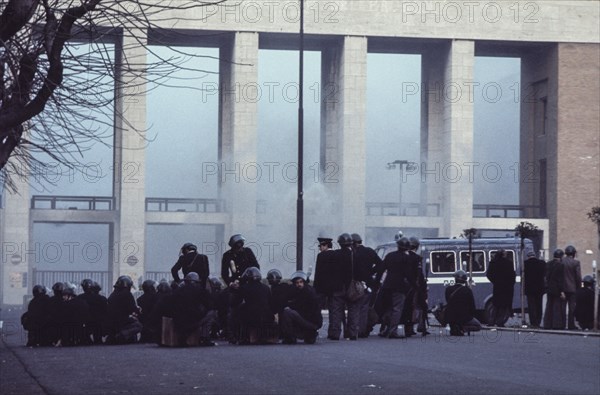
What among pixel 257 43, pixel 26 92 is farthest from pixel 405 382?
pixel 257 43

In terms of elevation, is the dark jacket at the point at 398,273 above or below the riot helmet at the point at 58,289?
above

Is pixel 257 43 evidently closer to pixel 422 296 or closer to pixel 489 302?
pixel 489 302

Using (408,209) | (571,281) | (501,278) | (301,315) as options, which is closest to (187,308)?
(301,315)

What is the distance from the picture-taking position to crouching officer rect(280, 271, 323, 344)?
2253 centimetres

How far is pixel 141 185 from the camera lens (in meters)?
59.2

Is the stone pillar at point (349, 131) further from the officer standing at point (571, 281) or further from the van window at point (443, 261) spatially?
the officer standing at point (571, 281)

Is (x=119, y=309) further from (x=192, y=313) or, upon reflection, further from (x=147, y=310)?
(x=192, y=313)

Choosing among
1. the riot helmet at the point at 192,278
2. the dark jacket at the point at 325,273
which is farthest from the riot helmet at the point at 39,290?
the dark jacket at the point at 325,273

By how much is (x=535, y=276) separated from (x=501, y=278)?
0.72m

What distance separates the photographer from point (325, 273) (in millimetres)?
23766

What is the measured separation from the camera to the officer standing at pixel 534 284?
96.3 feet

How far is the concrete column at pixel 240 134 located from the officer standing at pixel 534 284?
98.0 ft

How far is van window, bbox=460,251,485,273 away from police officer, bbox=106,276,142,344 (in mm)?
15262

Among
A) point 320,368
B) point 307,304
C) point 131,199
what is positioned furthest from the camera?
point 131,199
